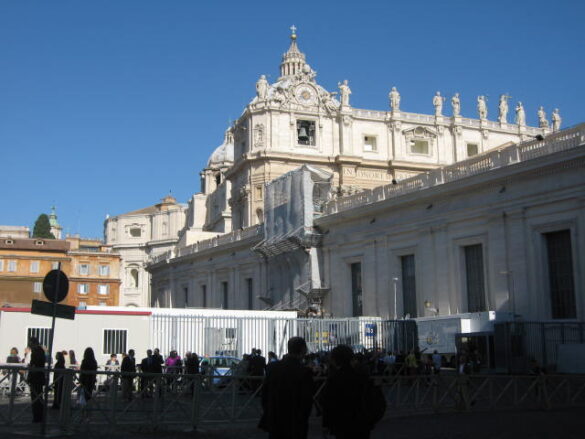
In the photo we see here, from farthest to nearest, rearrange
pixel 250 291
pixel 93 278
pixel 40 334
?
pixel 93 278 → pixel 250 291 → pixel 40 334

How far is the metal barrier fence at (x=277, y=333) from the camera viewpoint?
30734 mm

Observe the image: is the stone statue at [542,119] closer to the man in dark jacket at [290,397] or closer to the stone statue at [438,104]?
the stone statue at [438,104]

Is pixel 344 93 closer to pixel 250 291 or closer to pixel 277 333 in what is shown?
pixel 250 291

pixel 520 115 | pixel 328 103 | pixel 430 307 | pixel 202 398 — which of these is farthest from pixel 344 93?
pixel 202 398

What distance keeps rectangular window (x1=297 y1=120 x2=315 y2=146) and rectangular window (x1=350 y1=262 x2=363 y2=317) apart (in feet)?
82.6

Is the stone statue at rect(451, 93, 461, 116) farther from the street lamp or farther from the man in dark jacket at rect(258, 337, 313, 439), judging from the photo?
the man in dark jacket at rect(258, 337, 313, 439)

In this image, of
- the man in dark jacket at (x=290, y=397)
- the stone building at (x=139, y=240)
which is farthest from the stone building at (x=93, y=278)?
the man in dark jacket at (x=290, y=397)

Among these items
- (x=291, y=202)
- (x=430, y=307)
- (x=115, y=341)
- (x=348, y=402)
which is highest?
(x=291, y=202)

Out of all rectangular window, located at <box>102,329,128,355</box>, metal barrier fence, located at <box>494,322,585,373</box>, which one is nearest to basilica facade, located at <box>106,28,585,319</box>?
metal barrier fence, located at <box>494,322,585,373</box>

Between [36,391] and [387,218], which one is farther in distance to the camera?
[387,218]

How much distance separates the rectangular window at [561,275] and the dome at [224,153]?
235ft

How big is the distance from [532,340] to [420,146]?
4071 cm

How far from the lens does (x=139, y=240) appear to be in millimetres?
108750

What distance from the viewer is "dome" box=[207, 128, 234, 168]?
9863 centimetres
